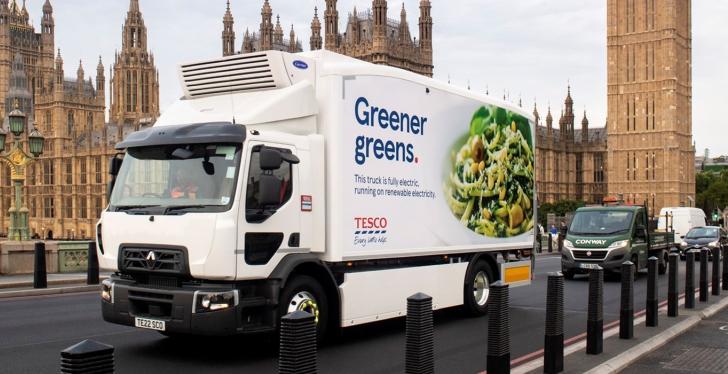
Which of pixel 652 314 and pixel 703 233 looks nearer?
pixel 652 314

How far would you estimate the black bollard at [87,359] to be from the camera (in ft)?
11.5

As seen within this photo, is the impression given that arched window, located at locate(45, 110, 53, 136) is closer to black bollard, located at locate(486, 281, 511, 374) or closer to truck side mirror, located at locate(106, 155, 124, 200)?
truck side mirror, located at locate(106, 155, 124, 200)

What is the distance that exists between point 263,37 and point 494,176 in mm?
82389

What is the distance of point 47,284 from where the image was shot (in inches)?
679

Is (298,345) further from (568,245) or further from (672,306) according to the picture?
(568,245)

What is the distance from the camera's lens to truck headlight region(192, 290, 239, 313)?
25.1 feet

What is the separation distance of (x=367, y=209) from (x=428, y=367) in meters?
3.71

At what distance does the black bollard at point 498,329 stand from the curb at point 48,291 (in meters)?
11.9

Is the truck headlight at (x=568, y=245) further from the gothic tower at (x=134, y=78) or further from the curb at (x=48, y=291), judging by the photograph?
the gothic tower at (x=134, y=78)

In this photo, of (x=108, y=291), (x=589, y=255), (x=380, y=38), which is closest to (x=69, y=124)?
(x=380, y=38)

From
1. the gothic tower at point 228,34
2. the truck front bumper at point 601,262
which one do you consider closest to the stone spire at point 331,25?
the gothic tower at point 228,34

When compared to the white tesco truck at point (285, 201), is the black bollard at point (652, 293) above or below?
below

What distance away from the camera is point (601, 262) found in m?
19.6

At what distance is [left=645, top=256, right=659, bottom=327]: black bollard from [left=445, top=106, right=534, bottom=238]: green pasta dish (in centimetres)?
253
